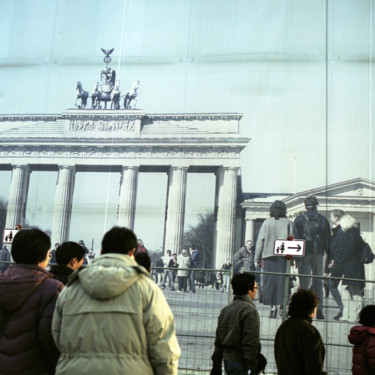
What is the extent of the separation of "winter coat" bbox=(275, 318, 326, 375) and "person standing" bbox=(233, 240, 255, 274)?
276 inches

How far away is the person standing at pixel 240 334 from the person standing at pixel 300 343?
388 mm

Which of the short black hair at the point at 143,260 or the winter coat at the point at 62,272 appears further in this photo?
the short black hair at the point at 143,260

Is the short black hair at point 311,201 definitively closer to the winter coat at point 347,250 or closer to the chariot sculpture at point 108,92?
the winter coat at point 347,250

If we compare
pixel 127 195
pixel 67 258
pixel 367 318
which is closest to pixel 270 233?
pixel 127 195

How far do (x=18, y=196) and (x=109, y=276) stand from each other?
29.7 feet

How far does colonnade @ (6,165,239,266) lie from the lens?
9461mm

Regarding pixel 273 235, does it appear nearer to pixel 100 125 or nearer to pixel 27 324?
pixel 100 125

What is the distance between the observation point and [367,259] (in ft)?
28.0

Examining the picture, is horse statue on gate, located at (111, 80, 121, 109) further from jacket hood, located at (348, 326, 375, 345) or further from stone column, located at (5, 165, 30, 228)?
jacket hood, located at (348, 326, 375, 345)

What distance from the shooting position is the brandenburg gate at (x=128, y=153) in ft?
31.4

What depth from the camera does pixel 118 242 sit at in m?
1.61

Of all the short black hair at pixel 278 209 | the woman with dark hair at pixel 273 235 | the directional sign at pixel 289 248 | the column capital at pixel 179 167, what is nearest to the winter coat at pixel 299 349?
the directional sign at pixel 289 248

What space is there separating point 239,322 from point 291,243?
1822 millimetres

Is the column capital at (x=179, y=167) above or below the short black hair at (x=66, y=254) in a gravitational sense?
above
